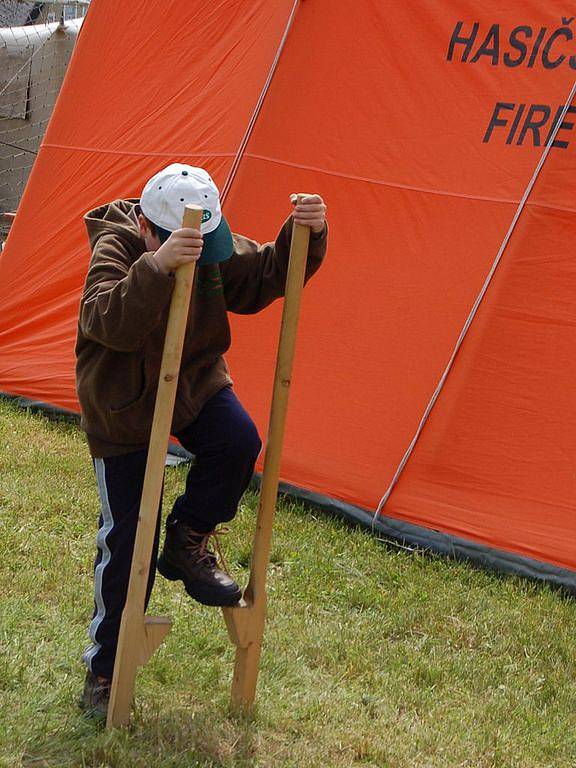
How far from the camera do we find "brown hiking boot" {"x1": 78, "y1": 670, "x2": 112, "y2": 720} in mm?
2830

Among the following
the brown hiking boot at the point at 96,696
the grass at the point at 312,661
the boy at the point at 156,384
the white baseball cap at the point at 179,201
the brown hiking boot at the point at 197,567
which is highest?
the white baseball cap at the point at 179,201

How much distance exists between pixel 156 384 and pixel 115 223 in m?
0.44

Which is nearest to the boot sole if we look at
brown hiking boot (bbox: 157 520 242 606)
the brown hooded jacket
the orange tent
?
brown hiking boot (bbox: 157 520 242 606)

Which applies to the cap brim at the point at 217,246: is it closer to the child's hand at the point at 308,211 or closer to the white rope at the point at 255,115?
the child's hand at the point at 308,211

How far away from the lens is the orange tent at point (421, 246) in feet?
14.3

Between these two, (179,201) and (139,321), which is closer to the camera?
(139,321)

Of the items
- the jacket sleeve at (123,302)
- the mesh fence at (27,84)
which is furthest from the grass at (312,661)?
the mesh fence at (27,84)

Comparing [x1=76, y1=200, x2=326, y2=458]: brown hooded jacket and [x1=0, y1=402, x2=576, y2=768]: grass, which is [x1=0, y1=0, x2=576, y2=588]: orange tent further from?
[x1=76, y1=200, x2=326, y2=458]: brown hooded jacket

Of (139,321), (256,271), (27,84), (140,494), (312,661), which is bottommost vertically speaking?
(312,661)

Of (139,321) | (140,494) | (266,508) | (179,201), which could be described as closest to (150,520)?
(140,494)

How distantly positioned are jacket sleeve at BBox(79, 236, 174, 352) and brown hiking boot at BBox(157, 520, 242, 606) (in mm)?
596

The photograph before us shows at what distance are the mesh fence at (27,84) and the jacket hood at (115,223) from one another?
8.80m

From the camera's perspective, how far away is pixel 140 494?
9.41 ft

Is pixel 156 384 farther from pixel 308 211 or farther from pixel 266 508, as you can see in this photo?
pixel 308 211
